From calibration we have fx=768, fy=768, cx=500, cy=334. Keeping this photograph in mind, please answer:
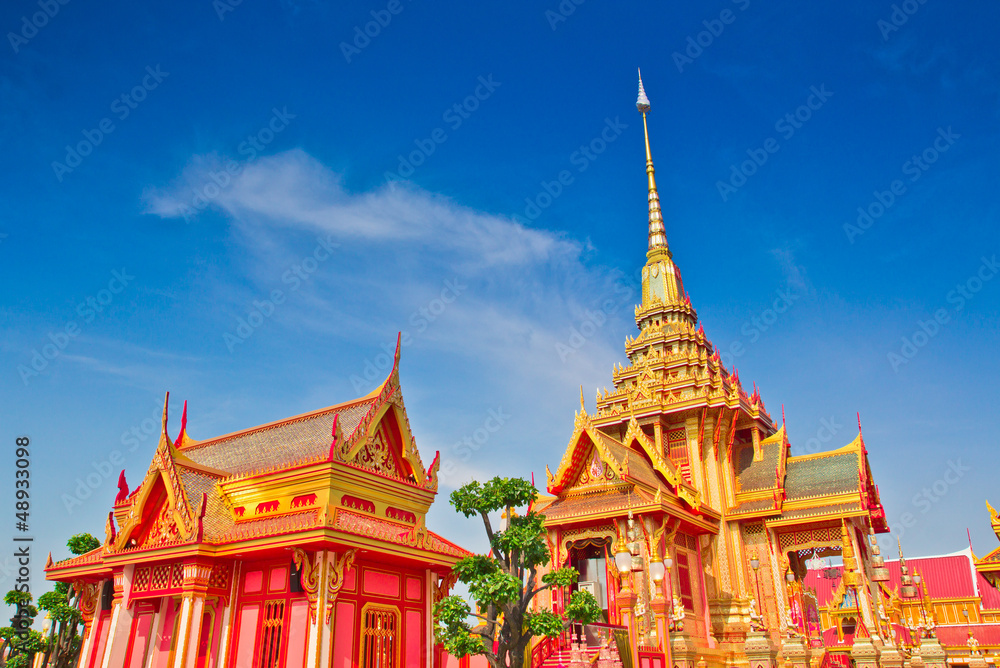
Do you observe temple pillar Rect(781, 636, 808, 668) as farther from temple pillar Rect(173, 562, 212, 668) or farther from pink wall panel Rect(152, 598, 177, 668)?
pink wall panel Rect(152, 598, 177, 668)

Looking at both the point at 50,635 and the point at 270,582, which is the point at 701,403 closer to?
the point at 270,582

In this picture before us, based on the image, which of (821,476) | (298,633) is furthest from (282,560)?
(821,476)

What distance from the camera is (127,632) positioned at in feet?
55.9

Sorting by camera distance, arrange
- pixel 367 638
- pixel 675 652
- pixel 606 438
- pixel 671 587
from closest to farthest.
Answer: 1. pixel 367 638
2. pixel 675 652
3. pixel 671 587
4. pixel 606 438

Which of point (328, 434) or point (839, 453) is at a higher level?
point (839, 453)

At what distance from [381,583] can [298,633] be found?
227cm

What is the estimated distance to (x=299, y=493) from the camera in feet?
55.7

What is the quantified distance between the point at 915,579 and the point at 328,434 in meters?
36.2

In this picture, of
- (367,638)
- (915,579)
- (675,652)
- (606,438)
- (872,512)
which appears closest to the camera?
(367,638)

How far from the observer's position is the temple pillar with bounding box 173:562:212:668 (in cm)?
1549

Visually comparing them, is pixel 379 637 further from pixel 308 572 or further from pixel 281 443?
pixel 281 443

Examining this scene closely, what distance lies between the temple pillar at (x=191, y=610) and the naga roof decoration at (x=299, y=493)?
19.7 inches

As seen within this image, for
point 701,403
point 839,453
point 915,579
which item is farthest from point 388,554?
point 915,579

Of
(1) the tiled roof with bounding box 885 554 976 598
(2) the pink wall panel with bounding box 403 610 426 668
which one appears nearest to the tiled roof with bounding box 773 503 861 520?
(2) the pink wall panel with bounding box 403 610 426 668
